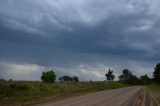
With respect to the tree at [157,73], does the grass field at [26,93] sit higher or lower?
lower

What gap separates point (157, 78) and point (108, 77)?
51.1 metres

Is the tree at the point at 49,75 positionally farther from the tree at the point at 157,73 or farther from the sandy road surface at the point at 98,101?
the sandy road surface at the point at 98,101

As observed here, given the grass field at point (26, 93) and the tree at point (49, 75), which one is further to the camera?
the tree at point (49, 75)

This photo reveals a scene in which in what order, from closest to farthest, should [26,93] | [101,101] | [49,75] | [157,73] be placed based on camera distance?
[101,101] → [26,93] → [49,75] → [157,73]

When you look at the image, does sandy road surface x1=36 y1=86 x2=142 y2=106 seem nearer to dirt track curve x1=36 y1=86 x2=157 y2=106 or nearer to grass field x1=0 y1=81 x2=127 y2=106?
dirt track curve x1=36 y1=86 x2=157 y2=106

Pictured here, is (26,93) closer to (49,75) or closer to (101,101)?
(101,101)

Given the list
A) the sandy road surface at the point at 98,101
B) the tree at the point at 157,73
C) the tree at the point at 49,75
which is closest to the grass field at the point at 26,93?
the sandy road surface at the point at 98,101

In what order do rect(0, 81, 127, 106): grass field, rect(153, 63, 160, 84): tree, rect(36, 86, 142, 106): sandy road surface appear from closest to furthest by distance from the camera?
1. rect(36, 86, 142, 106): sandy road surface
2. rect(0, 81, 127, 106): grass field
3. rect(153, 63, 160, 84): tree

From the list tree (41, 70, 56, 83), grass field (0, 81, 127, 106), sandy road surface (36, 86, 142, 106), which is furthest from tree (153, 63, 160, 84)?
sandy road surface (36, 86, 142, 106)

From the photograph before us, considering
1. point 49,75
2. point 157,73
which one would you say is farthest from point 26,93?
point 157,73

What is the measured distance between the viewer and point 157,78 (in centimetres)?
15325

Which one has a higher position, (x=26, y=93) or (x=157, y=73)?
(x=157, y=73)

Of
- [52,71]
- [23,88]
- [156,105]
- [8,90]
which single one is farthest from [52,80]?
[156,105]

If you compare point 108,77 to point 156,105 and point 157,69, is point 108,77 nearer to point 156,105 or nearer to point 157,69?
point 157,69
